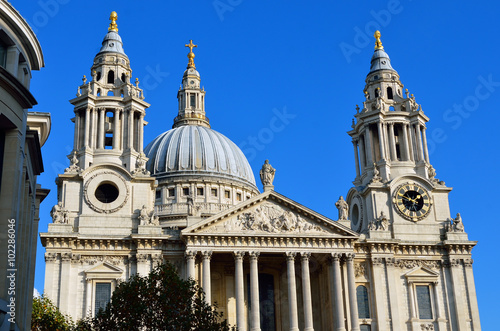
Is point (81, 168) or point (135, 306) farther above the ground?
point (81, 168)

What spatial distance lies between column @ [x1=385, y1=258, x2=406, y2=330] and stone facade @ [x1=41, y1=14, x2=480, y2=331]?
9cm

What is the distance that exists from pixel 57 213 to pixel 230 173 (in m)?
32.3

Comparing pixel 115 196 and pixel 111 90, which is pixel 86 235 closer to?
pixel 115 196

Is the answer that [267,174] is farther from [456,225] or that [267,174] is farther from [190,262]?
[456,225]

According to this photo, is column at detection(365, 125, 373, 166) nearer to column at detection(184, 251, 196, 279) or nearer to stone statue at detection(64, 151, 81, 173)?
column at detection(184, 251, 196, 279)

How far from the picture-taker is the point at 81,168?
186 feet

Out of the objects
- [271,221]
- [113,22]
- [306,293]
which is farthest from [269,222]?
[113,22]

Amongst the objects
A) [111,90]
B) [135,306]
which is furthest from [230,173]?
[135,306]

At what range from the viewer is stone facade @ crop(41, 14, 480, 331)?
5281 centimetres

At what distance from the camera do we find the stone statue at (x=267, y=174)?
56375 millimetres

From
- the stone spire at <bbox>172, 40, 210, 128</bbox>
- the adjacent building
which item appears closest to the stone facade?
the adjacent building

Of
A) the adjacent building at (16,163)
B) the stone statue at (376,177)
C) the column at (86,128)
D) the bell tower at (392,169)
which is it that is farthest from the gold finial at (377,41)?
the adjacent building at (16,163)

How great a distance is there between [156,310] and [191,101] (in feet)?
190

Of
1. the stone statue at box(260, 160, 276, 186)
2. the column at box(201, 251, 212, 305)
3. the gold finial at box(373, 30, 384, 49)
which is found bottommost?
the column at box(201, 251, 212, 305)
